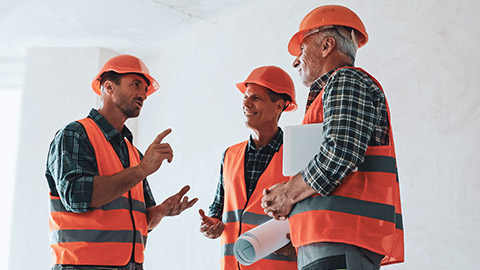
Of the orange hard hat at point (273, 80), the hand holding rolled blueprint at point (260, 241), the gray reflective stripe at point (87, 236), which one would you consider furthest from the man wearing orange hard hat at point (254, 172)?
the gray reflective stripe at point (87, 236)

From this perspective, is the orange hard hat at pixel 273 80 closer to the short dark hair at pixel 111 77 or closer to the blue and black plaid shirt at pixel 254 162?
the blue and black plaid shirt at pixel 254 162

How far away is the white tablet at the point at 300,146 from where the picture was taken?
5.67ft

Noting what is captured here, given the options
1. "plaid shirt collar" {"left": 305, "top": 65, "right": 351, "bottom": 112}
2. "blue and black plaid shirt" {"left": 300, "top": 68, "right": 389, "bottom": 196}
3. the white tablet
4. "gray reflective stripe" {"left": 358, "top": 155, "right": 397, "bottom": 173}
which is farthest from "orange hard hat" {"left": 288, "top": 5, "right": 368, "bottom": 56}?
"gray reflective stripe" {"left": 358, "top": 155, "right": 397, "bottom": 173}

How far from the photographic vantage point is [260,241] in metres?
1.90

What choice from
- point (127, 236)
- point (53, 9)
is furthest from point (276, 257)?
A: point (53, 9)

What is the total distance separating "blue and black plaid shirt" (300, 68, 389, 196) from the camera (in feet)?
5.18

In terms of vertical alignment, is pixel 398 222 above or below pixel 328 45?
below

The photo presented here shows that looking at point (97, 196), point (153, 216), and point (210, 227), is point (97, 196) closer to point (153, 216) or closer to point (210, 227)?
point (153, 216)

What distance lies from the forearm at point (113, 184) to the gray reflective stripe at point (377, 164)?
3.73 feet

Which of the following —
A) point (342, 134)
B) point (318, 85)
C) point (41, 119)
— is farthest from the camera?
point (41, 119)

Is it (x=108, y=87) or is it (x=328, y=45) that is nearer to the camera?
(x=328, y=45)

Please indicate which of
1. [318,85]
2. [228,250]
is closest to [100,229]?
[228,250]

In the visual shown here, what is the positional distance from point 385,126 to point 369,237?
0.39 m

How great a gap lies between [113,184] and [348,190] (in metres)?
1.16
